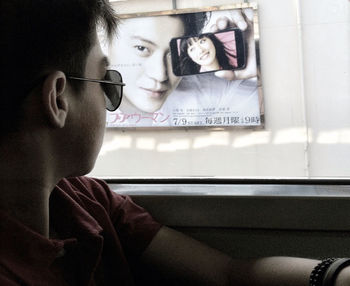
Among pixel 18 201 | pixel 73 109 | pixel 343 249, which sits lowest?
pixel 343 249

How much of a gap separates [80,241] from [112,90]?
35cm

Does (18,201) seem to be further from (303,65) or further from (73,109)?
(303,65)

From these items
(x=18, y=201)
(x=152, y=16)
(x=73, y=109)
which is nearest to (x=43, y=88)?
(x=73, y=109)

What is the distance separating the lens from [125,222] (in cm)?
131

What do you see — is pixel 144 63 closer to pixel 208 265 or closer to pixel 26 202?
pixel 208 265

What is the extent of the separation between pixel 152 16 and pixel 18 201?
115cm

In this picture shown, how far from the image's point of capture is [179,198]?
58.8 inches

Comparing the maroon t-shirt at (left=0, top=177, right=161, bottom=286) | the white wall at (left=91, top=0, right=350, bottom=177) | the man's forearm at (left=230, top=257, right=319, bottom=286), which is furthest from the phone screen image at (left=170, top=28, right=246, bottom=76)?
the man's forearm at (left=230, top=257, right=319, bottom=286)

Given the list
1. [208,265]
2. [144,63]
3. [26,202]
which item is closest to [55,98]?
[26,202]

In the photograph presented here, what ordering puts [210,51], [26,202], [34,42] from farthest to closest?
[210,51] → [26,202] → [34,42]

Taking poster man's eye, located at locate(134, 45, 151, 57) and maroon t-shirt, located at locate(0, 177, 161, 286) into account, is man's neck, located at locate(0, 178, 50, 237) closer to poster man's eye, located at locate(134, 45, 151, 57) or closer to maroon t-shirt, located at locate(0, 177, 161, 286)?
maroon t-shirt, located at locate(0, 177, 161, 286)

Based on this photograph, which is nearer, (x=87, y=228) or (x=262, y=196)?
(x=87, y=228)

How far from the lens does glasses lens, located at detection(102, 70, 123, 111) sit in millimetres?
1091

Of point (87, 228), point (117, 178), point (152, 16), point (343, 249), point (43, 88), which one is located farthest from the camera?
point (152, 16)
